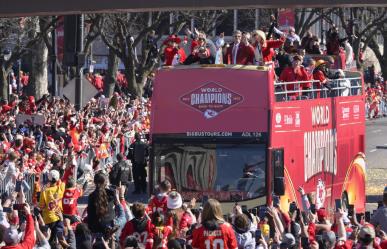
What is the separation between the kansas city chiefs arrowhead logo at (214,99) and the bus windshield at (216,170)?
58 centimetres

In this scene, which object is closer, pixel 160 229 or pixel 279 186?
pixel 160 229

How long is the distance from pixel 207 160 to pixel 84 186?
946cm

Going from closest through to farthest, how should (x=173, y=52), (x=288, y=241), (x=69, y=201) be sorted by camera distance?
(x=288, y=241)
(x=69, y=201)
(x=173, y=52)

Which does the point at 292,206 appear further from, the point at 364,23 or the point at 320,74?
the point at 364,23

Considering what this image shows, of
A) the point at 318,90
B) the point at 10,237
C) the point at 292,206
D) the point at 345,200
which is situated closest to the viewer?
the point at 10,237

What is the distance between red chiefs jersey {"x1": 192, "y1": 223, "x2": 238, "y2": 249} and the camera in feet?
43.6

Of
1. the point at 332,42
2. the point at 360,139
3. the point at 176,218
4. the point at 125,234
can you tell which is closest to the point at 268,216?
the point at 176,218

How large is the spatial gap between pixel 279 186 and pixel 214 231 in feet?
21.8

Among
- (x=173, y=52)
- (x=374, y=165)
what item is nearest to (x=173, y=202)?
(x=173, y=52)

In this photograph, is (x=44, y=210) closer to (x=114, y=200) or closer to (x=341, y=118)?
(x=114, y=200)

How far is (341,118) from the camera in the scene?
25312 mm

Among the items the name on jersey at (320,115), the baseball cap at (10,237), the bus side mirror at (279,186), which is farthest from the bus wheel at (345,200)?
the baseball cap at (10,237)

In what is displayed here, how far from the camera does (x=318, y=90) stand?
2394 cm

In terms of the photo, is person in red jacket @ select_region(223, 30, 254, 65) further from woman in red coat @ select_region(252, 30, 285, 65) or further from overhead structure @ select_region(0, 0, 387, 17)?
overhead structure @ select_region(0, 0, 387, 17)
